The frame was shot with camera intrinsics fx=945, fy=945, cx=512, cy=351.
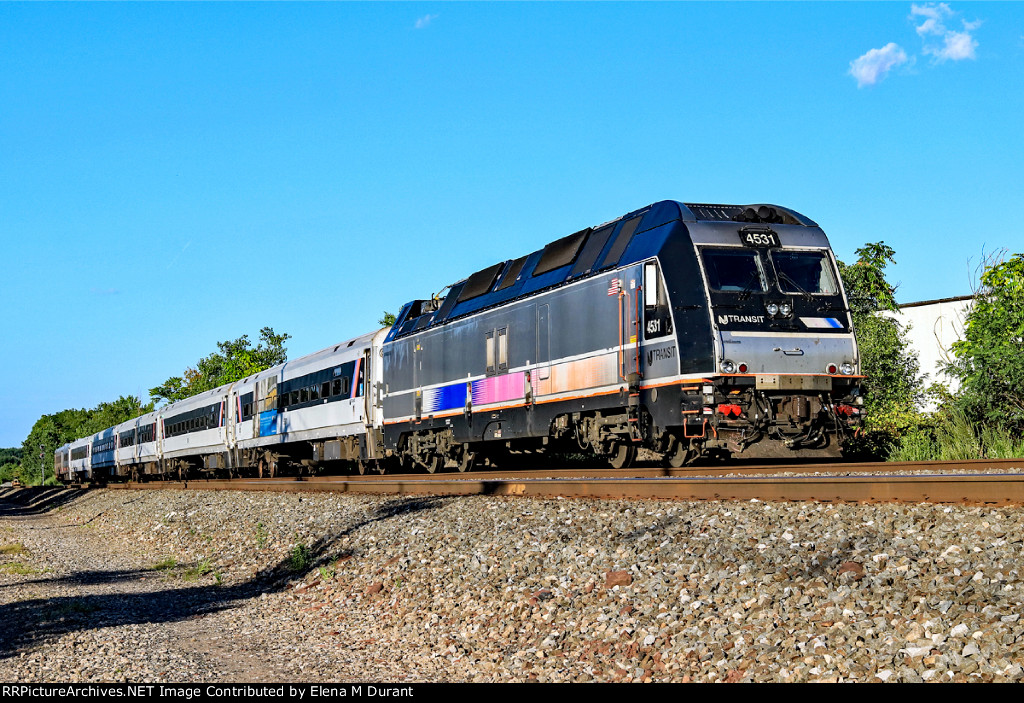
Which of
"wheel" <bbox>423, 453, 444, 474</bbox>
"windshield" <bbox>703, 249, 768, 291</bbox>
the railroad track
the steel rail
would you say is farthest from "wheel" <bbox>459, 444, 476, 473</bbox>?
"windshield" <bbox>703, 249, 768, 291</bbox>

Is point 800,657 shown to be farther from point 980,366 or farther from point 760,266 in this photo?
point 980,366

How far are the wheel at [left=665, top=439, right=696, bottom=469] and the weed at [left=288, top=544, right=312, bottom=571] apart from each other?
5.60 metres

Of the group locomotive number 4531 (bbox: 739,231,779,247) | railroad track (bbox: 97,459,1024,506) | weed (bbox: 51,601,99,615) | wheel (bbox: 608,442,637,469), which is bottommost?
weed (bbox: 51,601,99,615)

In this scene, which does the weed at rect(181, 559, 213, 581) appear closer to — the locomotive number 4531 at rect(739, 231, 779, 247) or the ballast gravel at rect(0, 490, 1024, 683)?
the ballast gravel at rect(0, 490, 1024, 683)

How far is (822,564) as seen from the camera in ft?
23.5

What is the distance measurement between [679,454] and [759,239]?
137 inches

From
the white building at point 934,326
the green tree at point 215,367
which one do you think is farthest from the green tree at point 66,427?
the white building at point 934,326

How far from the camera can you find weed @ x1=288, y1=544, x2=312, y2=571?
43.0 ft

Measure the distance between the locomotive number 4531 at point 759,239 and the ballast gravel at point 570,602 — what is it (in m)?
4.89

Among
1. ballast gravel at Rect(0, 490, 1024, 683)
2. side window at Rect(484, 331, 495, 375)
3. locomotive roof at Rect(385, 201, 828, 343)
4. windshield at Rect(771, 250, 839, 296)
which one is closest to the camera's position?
ballast gravel at Rect(0, 490, 1024, 683)

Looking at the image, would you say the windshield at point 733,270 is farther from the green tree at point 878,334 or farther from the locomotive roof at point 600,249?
the green tree at point 878,334

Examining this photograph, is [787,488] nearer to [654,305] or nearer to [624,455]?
[654,305]

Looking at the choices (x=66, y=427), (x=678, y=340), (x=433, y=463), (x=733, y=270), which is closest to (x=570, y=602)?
(x=678, y=340)

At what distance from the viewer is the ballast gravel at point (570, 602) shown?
6016 mm
